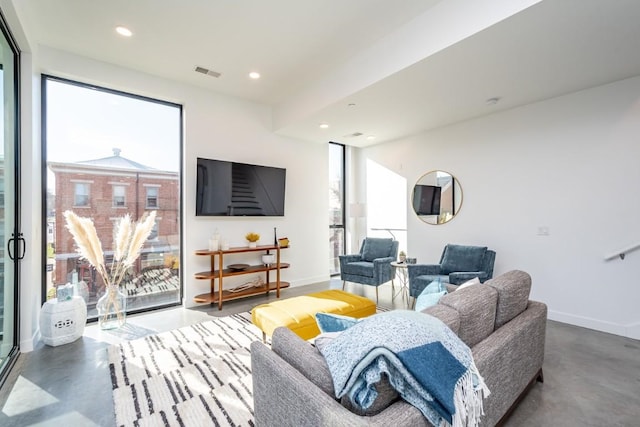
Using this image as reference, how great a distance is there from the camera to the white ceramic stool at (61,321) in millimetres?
2838

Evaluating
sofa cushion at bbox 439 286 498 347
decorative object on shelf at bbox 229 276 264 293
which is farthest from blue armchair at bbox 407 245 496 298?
decorative object on shelf at bbox 229 276 264 293

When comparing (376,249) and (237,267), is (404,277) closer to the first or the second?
(376,249)

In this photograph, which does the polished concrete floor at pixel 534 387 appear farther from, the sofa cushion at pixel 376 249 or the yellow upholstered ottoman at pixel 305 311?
the sofa cushion at pixel 376 249

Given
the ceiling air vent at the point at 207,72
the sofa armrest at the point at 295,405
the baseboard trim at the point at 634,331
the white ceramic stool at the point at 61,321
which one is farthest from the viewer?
the ceiling air vent at the point at 207,72

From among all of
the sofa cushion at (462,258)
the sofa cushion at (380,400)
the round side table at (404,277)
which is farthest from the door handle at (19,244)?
the sofa cushion at (462,258)

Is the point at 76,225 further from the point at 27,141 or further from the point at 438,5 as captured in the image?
the point at 438,5

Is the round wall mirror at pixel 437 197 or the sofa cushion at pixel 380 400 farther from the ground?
the round wall mirror at pixel 437 197

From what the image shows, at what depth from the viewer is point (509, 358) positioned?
5.30ft

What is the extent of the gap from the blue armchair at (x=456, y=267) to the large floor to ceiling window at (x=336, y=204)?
2.30 m

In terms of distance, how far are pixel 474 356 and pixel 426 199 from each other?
3803mm

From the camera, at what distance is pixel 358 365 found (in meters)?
0.97

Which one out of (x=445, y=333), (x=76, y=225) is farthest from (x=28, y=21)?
(x=445, y=333)

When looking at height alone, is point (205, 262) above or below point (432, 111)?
below

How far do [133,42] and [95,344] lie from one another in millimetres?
3087
